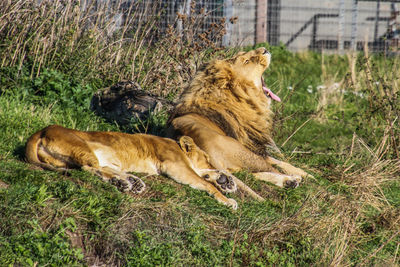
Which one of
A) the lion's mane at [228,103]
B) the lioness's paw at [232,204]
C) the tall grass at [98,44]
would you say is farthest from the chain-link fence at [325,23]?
the lioness's paw at [232,204]

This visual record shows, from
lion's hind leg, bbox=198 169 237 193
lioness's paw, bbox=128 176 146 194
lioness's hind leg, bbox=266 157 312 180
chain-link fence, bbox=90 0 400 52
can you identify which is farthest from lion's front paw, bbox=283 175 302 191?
chain-link fence, bbox=90 0 400 52

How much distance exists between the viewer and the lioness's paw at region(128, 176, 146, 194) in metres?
4.86

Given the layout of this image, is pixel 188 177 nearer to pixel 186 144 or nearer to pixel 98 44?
pixel 186 144

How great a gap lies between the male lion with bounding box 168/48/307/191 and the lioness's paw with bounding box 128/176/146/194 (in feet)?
3.81

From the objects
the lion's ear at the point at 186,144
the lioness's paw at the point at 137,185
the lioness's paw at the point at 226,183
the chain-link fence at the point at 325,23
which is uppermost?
the chain-link fence at the point at 325,23

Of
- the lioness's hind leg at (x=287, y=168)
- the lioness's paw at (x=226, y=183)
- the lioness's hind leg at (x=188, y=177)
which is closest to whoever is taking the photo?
the lioness's hind leg at (x=188, y=177)

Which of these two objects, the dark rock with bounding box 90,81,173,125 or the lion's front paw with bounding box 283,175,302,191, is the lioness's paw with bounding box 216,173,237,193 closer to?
the lion's front paw with bounding box 283,175,302,191

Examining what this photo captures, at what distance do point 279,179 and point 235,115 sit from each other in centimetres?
90

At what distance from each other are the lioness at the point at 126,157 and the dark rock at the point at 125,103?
218 centimetres

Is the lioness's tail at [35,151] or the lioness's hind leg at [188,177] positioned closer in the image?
the lioness's tail at [35,151]

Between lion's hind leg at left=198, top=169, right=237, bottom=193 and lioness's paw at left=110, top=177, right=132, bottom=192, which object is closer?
lioness's paw at left=110, top=177, right=132, bottom=192

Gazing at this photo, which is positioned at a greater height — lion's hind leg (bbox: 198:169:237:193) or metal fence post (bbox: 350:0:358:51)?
metal fence post (bbox: 350:0:358:51)

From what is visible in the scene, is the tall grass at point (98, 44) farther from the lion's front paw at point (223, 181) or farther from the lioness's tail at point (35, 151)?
the lioness's tail at point (35, 151)

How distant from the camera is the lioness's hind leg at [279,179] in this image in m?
6.02
